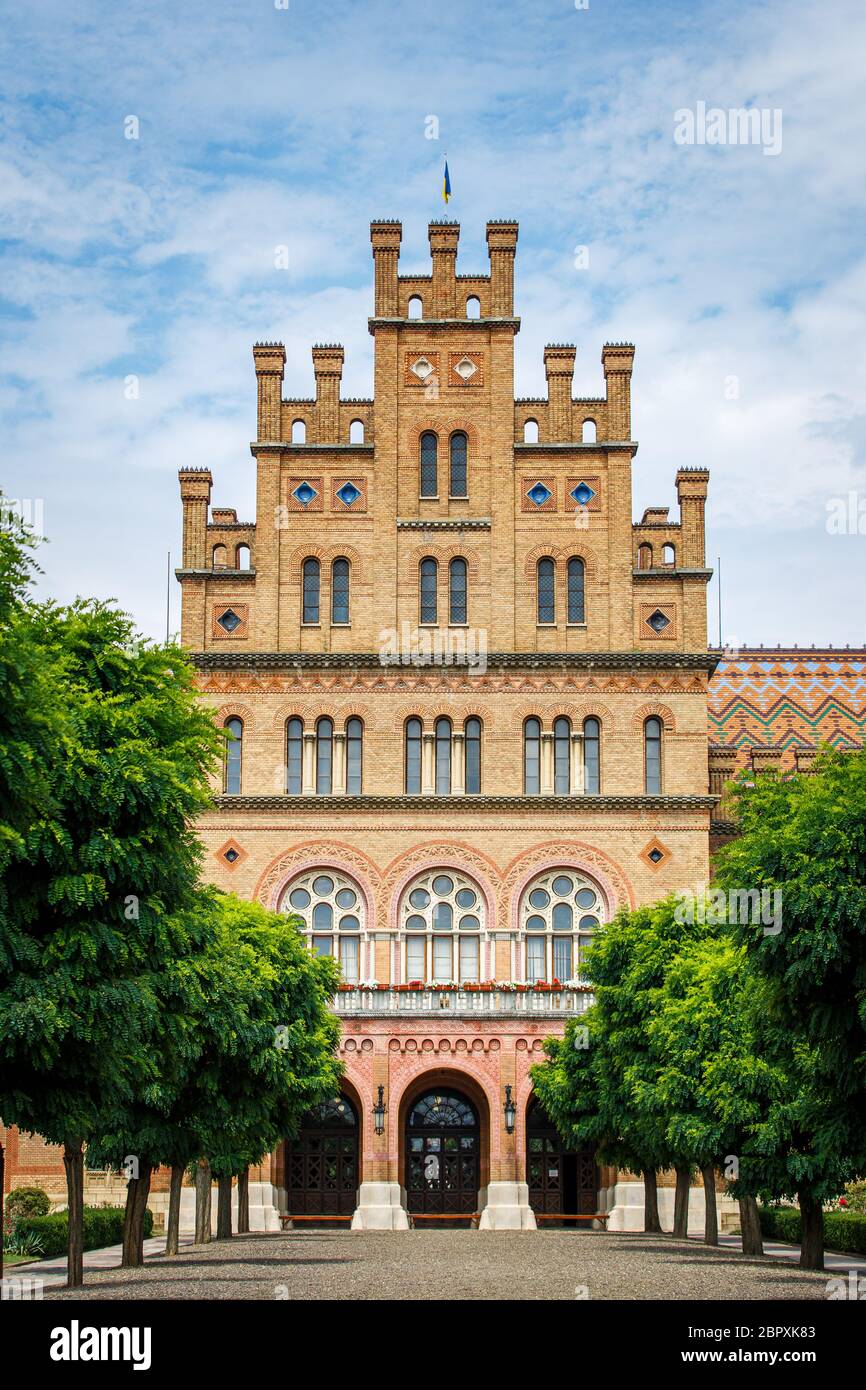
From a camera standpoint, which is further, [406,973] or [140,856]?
[406,973]

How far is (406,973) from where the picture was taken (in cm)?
5906

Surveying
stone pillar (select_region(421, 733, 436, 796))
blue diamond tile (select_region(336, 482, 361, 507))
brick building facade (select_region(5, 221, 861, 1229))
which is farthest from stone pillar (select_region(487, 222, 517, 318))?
stone pillar (select_region(421, 733, 436, 796))

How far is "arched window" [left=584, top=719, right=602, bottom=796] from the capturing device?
5969 centimetres

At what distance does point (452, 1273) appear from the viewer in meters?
30.2

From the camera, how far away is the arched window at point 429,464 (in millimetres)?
61750

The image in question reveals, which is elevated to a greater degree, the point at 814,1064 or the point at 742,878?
the point at 742,878

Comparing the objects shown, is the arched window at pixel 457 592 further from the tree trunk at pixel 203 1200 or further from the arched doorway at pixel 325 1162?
the tree trunk at pixel 203 1200

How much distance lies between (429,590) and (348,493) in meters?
4.25

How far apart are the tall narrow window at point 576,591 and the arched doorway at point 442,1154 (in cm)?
1586

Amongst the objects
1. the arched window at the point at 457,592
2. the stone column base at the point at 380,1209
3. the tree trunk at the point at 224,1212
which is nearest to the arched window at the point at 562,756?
the arched window at the point at 457,592
